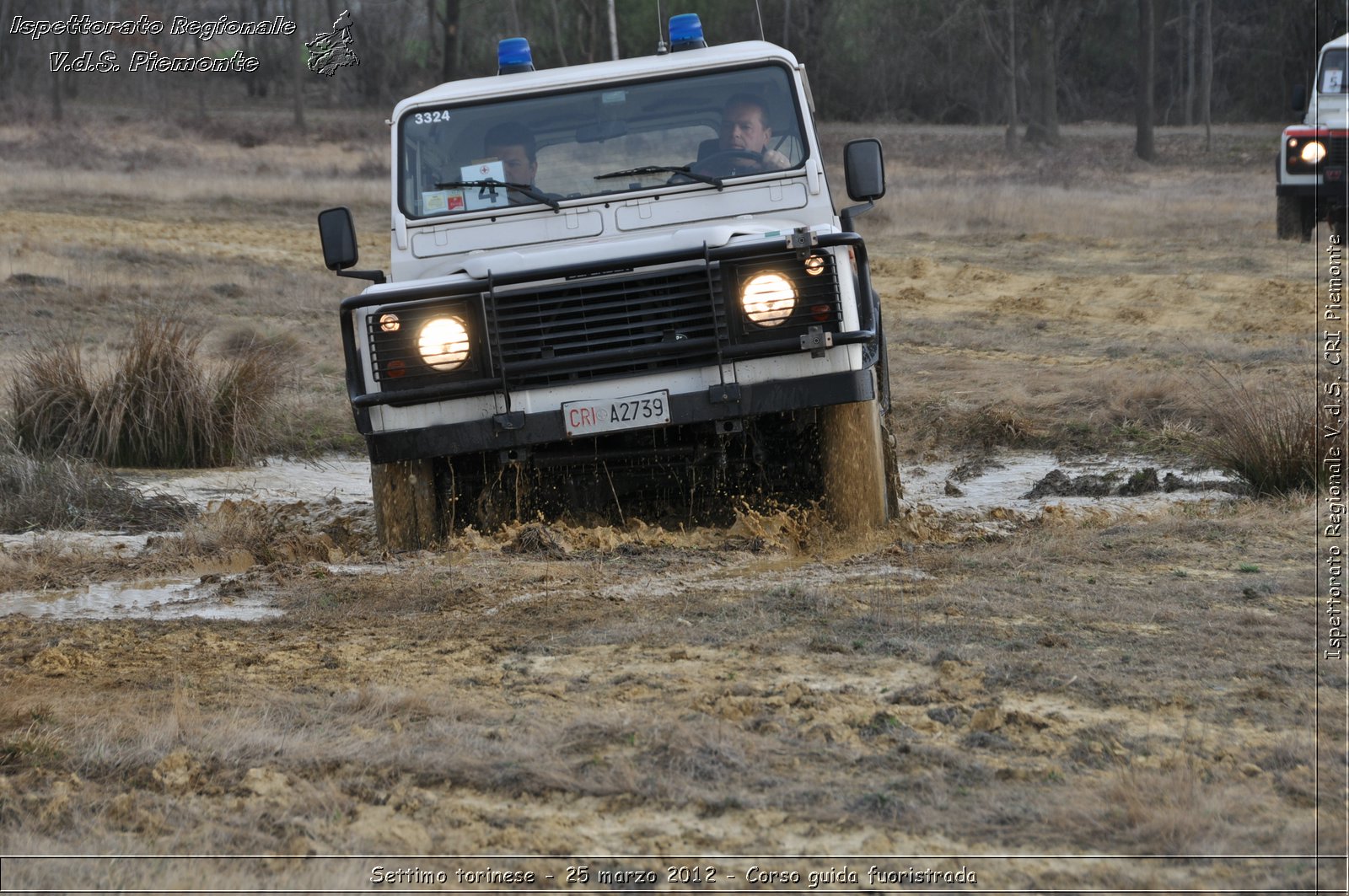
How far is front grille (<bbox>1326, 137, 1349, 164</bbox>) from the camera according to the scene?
Result: 17.3m

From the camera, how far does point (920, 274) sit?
1702 centimetres

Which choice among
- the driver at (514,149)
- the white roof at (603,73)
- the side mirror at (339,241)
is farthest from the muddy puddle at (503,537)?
the white roof at (603,73)

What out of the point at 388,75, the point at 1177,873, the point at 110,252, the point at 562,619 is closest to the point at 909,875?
the point at 1177,873

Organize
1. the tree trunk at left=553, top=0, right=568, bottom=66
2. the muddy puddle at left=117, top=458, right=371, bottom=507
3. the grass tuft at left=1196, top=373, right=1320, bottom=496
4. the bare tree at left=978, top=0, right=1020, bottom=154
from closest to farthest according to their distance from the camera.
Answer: the grass tuft at left=1196, top=373, right=1320, bottom=496 < the muddy puddle at left=117, top=458, right=371, bottom=507 < the tree trunk at left=553, top=0, right=568, bottom=66 < the bare tree at left=978, top=0, right=1020, bottom=154

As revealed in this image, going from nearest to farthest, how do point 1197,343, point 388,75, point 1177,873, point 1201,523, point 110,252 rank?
point 1177,873
point 1201,523
point 1197,343
point 110,252
point 388,75

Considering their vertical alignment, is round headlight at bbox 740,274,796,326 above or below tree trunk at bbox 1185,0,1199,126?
below

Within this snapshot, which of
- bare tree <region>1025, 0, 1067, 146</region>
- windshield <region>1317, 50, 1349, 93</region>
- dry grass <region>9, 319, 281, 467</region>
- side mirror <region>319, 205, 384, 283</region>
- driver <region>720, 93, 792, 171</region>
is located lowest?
dry grass <region>9, 319, 281, 467</region>

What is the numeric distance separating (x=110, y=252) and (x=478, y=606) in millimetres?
14755

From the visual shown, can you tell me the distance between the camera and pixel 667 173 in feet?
21.3

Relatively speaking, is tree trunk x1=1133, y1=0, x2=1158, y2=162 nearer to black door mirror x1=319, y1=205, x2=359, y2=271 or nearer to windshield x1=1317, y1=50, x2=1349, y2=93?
windshield x1=1317, y1=50, x2=1349, y2=93

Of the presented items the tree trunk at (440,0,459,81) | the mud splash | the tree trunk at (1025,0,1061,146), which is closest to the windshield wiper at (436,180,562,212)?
the mud splash

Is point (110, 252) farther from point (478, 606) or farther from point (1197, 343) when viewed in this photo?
point (478, 606)

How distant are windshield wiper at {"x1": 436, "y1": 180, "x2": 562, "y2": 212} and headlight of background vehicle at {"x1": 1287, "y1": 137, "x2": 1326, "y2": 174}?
14044mm

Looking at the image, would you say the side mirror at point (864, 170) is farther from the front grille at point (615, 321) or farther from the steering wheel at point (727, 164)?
the front grille at point (615, 321)
